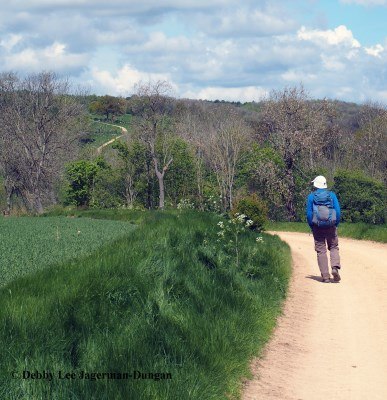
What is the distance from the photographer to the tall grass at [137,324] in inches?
201

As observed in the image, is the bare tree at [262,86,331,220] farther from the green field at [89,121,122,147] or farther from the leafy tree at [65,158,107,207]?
the green field at [89,121,122,147]

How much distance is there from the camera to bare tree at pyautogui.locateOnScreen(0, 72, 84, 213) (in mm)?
58281

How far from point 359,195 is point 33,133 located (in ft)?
121

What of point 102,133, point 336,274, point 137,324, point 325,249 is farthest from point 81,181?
point 102,133

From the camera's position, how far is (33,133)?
59312 millimetres

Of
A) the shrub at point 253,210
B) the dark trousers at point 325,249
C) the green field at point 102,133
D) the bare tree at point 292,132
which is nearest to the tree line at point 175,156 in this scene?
the bare tree at point 292,132

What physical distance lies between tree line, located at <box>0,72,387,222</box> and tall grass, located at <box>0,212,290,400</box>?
29.0m

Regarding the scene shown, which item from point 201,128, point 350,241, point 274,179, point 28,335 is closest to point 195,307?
point 28,335

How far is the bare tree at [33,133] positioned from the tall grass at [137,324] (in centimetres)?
4812

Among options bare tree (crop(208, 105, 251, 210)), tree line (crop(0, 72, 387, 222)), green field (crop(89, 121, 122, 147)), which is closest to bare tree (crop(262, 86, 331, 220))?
tree line (crop(0, 72, 387, 222))

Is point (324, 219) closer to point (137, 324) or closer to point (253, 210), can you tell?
point (137, 324)

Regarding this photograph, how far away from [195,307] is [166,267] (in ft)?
4.73

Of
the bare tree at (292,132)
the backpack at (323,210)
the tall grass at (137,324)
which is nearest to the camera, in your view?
the tall grass at (137,324)

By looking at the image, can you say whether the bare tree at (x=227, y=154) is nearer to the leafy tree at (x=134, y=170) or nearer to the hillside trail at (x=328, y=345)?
the leafy tree at (x=134, y=170)
